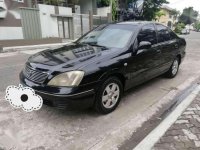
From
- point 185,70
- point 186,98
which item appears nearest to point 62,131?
point 186,98

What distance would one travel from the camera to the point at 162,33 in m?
5.50

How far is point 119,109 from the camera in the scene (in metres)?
4.11

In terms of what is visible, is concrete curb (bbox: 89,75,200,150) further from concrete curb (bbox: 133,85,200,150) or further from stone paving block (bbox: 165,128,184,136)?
stone paving block (bbox: 165,128,184,136)

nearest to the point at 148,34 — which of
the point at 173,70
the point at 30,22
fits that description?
the point at 173,70

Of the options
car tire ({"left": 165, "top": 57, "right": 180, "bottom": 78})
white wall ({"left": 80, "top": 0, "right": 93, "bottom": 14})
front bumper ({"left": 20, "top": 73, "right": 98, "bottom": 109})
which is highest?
white wall ({"left": 80, "top": 0, "right": 93, "bottom": 14})

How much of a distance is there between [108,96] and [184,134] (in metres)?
1.33

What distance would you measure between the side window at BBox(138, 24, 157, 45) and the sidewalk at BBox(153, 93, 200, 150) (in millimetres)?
1698

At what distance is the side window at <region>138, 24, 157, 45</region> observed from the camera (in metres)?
4.59

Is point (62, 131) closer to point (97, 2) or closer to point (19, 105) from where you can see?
point (19, 105)

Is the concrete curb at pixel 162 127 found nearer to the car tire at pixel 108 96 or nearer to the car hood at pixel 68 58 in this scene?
the car tire at pixel 108 96

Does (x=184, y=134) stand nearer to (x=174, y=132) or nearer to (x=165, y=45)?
(x=174, y=132)

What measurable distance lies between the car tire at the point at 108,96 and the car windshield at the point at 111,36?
0.79 meters

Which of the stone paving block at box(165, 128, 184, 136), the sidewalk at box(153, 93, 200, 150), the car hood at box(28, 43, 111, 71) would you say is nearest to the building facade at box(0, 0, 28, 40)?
the car hood at box(28, 43, 111, 71)

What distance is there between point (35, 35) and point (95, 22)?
8160mm
